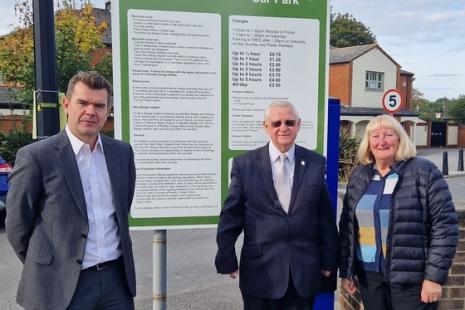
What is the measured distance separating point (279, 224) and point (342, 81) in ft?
107

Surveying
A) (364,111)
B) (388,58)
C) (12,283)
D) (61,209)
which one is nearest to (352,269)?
(61,209)

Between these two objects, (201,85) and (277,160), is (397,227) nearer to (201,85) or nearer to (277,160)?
(277,160)

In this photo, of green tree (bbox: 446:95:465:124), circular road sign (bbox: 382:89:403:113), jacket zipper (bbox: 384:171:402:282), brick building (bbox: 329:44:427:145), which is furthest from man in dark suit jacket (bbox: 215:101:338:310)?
green tree (bbox: 446:95:465:124)

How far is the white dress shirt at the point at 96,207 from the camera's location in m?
2.41

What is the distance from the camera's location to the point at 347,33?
2144 inches

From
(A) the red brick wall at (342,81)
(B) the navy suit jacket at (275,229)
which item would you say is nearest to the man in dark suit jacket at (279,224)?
(B) the navy suit jacket at (275,229)

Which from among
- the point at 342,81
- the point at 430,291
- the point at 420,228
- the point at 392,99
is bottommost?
the point at 430,291

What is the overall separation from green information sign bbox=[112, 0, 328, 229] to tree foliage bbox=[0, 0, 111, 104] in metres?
12.1

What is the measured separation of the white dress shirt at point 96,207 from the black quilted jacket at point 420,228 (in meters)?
1.66

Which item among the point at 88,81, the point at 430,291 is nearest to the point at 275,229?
the point at 430,291

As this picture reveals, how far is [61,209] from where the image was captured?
91.2 inches

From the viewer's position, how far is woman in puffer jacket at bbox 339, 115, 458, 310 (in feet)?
8.73

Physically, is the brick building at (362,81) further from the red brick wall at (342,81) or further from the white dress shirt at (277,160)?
the white dress shirt at (277,160)

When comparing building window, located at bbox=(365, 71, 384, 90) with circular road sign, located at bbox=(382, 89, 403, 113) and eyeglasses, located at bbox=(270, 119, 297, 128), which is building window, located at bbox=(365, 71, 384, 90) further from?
eyeglasses, located at bbox=(270, 119, 297, 128)
